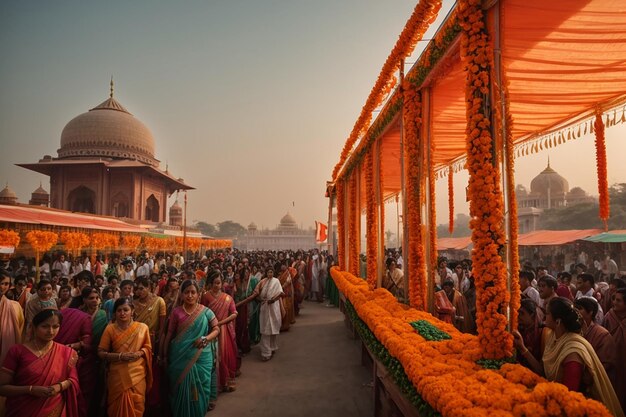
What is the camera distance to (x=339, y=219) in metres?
13.4

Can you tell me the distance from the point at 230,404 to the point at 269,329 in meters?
2.25

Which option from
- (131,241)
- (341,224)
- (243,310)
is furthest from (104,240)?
(243,310)

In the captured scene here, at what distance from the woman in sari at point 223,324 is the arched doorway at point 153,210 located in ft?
120

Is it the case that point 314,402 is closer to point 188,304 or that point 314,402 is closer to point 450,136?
point 188,304

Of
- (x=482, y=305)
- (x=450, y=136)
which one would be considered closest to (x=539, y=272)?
(x=450, y=136)

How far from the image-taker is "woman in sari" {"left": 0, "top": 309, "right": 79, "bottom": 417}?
11.1 ft

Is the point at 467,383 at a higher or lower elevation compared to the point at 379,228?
lower

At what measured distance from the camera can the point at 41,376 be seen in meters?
3.47

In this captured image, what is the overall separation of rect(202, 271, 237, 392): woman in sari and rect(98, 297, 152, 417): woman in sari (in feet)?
4.98

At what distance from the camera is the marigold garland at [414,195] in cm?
575

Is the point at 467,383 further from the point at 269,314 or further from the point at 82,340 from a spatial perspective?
the point at 269,314

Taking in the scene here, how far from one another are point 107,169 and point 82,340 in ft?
114

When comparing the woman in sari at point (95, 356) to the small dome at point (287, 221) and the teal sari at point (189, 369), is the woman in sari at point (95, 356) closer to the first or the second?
the teal sari at point (189, 369)

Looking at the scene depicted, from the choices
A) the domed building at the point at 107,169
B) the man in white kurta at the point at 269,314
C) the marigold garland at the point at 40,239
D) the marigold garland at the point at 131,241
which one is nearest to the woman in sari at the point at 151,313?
the man in white kurta at the point at 269,314
